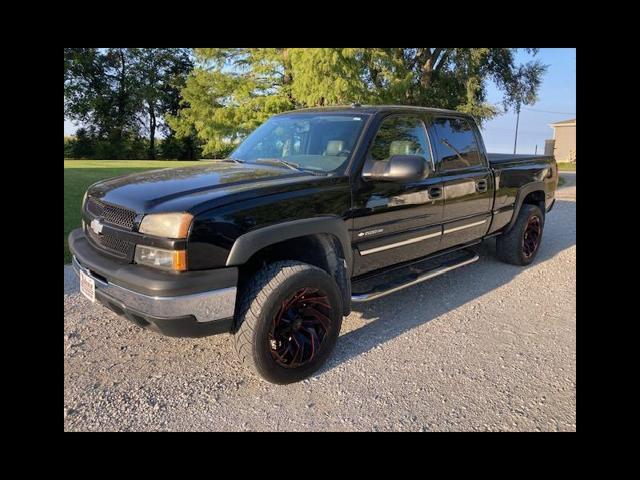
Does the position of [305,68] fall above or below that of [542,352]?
above

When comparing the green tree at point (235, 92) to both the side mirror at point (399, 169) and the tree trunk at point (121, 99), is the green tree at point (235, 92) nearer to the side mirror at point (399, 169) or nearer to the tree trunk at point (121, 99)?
the side mirror at point (399, 169)

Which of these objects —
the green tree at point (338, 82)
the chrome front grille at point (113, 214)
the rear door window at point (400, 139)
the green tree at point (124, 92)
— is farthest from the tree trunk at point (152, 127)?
the chrome front grille at point (113, 214)

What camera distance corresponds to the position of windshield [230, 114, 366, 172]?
11.7 feet

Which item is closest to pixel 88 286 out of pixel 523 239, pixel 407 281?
pixel 407 281

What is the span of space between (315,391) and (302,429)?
0.38m

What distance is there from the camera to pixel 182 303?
98.6 inches

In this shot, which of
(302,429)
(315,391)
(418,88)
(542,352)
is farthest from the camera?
(418,88)

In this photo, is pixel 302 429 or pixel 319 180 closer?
pixel 302 429

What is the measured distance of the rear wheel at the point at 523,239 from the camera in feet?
18.4

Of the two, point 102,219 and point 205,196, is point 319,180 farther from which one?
point 102,219

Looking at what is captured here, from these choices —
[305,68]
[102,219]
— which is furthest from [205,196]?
[305,68]

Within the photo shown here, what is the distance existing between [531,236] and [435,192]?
257cm

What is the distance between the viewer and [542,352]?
356cm

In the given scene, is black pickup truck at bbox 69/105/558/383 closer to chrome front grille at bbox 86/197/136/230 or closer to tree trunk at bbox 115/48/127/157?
chrome front grille at bbox 86/197/136/230
